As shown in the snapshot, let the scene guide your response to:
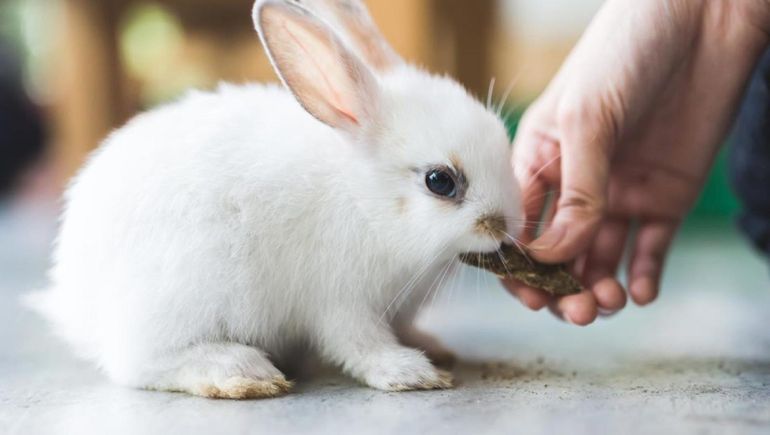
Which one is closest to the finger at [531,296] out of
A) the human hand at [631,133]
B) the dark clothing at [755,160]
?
the human hand at [631,133]

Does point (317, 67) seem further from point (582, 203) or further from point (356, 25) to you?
point (582, 203)

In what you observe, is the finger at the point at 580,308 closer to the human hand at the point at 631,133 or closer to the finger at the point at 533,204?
the human hand at the point at 631,133

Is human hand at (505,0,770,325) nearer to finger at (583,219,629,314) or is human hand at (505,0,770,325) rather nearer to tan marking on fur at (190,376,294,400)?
finger at (583,219,629,314)

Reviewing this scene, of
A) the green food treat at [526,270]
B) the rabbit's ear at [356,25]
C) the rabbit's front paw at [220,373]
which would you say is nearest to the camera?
the rabbit's front paw at [220,373]

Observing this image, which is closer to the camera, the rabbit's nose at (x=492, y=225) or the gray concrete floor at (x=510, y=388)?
the gray concrete floor at (x=510, y=388)

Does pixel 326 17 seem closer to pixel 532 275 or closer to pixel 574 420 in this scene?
pixel 532 275

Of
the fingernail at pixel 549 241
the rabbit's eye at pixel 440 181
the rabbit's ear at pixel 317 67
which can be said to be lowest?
the fingernail at pixel 549 241
